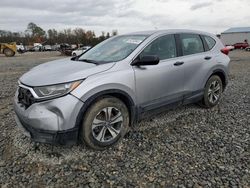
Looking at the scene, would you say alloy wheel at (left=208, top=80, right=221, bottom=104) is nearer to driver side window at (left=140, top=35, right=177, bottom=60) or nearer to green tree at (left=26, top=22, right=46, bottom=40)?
driver side window at (left=140, top=35, right=177, bottom=60)

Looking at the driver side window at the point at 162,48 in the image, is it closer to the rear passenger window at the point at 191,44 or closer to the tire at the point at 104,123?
the rear passenger window at the point at 191,44

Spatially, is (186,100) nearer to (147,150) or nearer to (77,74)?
(147,150)

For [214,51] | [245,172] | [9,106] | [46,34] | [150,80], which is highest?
[46,34]

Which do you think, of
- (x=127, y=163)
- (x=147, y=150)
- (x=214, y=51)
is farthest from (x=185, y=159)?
(x=214, y=51)

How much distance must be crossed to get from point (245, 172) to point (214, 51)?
2792 millimetres

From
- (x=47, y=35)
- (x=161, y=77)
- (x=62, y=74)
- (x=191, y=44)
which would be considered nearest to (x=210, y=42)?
(x=191, y=44)

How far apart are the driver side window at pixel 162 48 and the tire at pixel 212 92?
1.21 m

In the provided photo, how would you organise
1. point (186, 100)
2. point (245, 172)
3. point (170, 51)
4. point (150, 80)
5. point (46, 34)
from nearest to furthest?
point (245, 172)
point (150, 80)
point (170, 51)
point (186, 100)
point (46, 34)

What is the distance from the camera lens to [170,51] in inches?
161

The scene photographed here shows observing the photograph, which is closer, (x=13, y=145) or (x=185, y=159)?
(x=185, y=159)

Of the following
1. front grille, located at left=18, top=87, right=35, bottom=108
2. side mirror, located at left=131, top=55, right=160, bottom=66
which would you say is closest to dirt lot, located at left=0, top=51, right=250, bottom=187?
front grille, located at left=18, top=87, right=35, bottom=108

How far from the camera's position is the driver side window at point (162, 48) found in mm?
3785

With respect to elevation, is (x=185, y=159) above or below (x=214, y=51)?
below

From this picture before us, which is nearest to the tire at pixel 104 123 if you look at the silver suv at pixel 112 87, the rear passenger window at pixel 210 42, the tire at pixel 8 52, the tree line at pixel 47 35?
the silver suv at pixel 112 87
